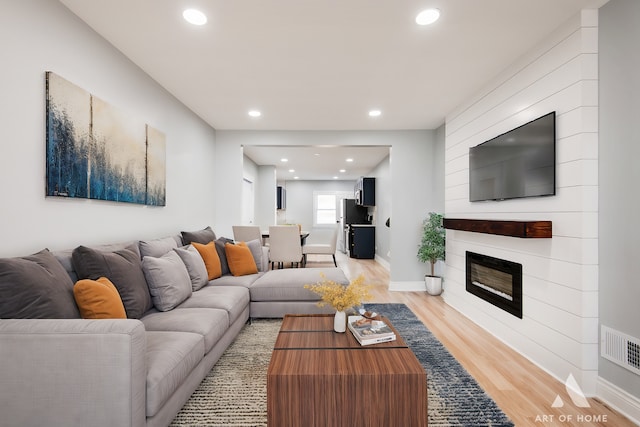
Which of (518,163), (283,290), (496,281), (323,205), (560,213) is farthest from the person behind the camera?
(323,205)

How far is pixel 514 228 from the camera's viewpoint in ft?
8.49

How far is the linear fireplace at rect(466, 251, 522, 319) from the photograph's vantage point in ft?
9.32

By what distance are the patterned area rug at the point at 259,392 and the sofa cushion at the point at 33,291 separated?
0.89m

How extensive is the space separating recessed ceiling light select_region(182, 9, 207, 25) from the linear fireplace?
126 inches

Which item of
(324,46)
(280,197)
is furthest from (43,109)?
(280,197)

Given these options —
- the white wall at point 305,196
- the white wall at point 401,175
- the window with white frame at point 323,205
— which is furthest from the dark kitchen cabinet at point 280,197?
the white wall at point 401,175

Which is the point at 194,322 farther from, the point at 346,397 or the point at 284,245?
the point at 284,245

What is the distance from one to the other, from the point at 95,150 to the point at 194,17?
1.21 meters

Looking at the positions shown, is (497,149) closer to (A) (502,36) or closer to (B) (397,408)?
(A) (502,36)

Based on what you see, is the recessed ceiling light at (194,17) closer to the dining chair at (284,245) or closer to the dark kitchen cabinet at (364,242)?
the dining chair at (284,245)

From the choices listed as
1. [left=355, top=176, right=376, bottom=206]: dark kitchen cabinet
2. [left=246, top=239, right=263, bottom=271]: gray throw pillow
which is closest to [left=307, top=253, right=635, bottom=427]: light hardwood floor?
[left=246, top=239, right=263, bottom=271]: gray throw pillow

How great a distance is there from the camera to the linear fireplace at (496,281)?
284 cm

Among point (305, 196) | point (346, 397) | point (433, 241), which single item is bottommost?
point (346, 397)

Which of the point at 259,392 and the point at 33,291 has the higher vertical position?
the point at 33,291
